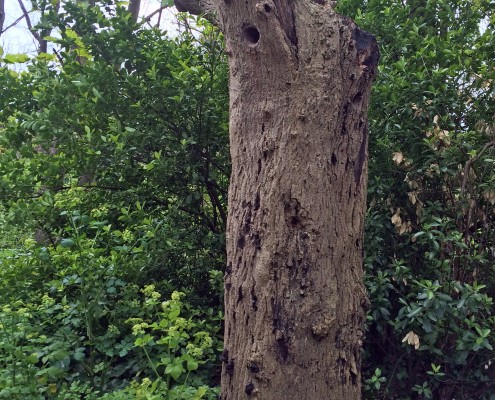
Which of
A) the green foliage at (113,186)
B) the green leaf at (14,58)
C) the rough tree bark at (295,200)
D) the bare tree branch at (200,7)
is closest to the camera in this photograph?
the rough tree bark at (295,200)

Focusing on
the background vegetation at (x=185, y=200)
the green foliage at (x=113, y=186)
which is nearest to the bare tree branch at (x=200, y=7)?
the green foliage at (x=113, y=186)

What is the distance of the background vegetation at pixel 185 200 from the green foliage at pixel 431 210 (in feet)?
0.05

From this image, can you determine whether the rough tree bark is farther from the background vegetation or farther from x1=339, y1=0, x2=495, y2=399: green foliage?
x1=339, y1=0, x2=495, y2=399: green foliage

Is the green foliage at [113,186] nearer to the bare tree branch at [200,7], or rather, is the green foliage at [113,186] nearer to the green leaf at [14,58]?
the green leaf at [14,58]

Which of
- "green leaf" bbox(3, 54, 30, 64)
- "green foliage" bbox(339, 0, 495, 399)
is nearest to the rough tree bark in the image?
"green foliage" bbox(339, 0, 495, 399)

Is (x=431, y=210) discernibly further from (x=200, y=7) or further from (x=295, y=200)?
(x=200, y=7)

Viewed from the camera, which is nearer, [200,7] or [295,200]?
[295,200]

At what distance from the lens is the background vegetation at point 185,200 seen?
4090 mm

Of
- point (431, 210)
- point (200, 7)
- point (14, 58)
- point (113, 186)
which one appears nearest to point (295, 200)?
point (431, 210)

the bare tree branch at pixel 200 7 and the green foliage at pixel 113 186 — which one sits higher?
the bare tree branch at pixel 200 7

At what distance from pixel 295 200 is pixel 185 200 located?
6.98 feet

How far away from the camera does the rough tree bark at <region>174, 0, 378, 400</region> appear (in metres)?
2.82

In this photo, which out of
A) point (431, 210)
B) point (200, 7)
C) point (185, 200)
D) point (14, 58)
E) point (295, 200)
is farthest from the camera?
point (14, 58)

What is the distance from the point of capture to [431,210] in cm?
436
